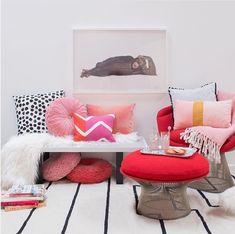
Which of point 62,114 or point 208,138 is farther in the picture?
point 62,114

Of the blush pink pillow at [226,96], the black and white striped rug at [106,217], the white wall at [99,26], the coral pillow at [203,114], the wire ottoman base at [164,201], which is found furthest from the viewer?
the white wall at [99,26]

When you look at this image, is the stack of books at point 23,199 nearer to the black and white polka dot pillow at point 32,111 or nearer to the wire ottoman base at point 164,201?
the wire ottoman base at point 164,201

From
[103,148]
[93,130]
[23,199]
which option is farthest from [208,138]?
[23,199]

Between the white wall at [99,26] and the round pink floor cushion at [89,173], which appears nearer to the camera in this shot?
the round pink floor cushion at [89,173]

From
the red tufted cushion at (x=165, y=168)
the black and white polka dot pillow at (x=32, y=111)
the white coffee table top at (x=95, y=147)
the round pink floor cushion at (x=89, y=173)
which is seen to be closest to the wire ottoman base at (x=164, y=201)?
the red tufted cushion at (x=165, y=168)

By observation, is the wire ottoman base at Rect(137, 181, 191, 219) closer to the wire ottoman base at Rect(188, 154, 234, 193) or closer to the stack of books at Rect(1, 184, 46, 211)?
the wire ottoman base at Rect(188, 154, 234, 193)

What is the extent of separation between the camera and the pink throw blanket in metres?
3.05

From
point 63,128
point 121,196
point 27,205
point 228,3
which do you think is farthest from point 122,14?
point 27,205

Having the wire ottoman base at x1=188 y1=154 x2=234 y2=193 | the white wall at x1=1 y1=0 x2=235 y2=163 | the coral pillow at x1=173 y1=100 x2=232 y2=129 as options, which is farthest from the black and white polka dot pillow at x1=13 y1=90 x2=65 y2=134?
→ the wire ottoman base at x1=188 y1=154 x2=234 y2=193

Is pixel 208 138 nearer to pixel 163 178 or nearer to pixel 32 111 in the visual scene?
pixel 163 178

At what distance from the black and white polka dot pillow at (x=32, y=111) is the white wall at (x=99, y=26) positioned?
14 centimetres

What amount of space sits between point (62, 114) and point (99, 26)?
1041 millimetres

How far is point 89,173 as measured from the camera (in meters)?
3.42

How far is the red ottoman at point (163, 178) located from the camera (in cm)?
240
